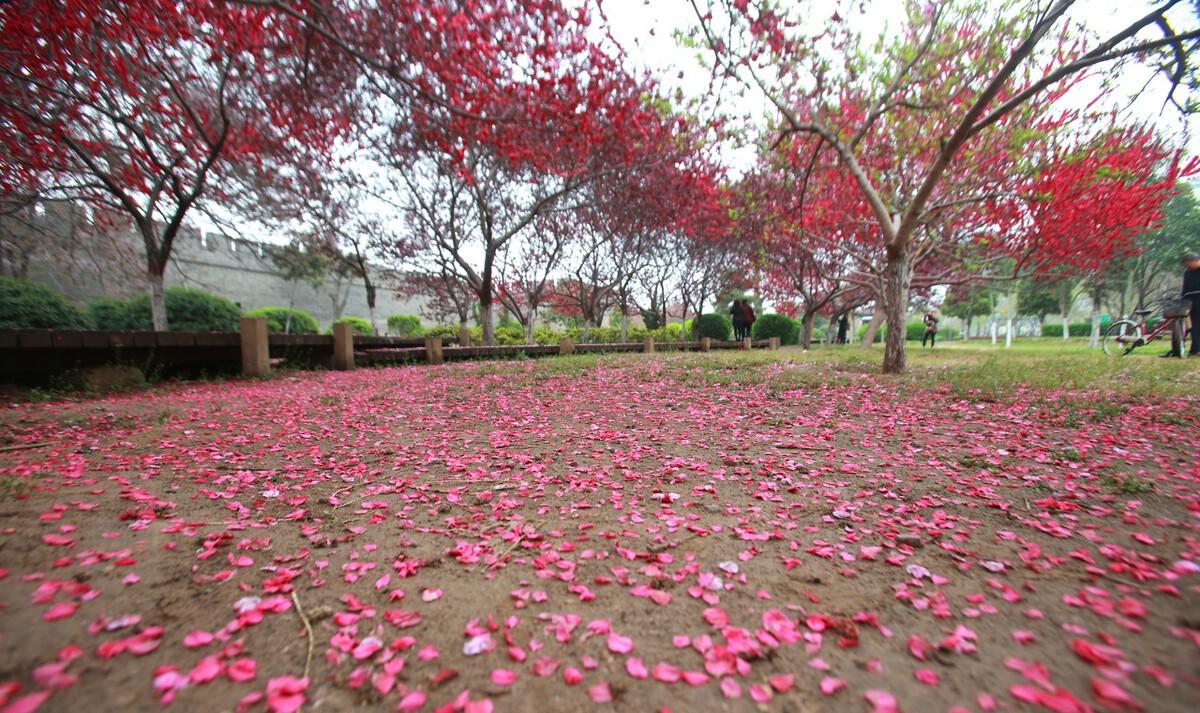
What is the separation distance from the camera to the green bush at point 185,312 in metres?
9.78

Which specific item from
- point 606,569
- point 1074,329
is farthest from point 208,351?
point 1074,329

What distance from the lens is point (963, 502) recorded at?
2287mm

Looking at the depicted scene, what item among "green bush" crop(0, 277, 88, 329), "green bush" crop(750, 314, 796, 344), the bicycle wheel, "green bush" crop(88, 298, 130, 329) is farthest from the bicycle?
"green bush" crop(88, 298, 130, 329)

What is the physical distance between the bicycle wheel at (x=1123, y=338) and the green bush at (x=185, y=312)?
19.0m

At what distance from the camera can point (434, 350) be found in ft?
29.3

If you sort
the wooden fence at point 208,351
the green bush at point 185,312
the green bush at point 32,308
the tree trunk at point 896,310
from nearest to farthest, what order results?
1. the wooden fence at point 208,351
2. the green bush at point 32,308
3. the tree trunk at point 896,310
4. the green bush at point 185,312

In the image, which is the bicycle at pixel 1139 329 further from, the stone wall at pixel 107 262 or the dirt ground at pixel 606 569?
the stone wall at pixel 107 262

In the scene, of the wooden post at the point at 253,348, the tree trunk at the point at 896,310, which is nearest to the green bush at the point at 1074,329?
the tree trunk at the point at 896,310

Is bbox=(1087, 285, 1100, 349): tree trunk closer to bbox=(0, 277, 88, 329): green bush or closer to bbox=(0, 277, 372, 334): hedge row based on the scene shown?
bbox=(0, 277, 372, 334): hedge row

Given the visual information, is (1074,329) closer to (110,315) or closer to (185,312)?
(185,312)

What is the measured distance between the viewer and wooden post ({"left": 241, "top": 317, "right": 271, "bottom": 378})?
6.66 m

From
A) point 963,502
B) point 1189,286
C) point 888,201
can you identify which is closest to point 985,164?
point 888,201

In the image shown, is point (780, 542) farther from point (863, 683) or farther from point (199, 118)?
point (199, 118)

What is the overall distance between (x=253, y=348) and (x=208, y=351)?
510 mm
